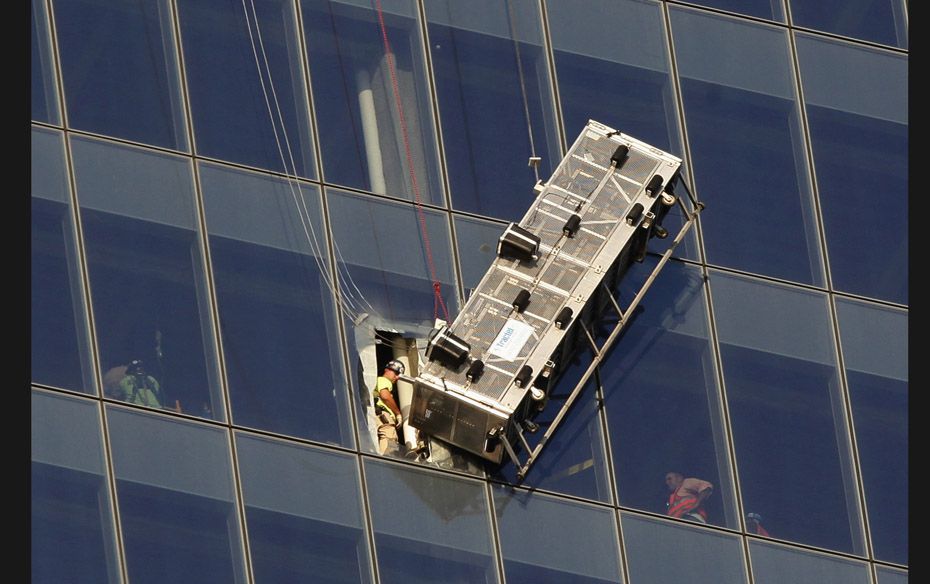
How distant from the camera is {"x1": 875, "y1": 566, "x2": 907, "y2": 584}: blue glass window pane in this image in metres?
43.4

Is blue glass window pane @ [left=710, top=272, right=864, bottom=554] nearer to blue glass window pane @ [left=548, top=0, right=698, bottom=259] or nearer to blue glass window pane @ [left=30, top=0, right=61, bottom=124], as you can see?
blue glass window pane @ [left=548, top=0, right=698, bottom=259]

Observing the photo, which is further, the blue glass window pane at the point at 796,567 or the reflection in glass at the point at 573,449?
the blue glass window pane at the point at 796,567

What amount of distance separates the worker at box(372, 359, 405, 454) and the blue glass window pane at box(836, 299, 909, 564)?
7.96 m

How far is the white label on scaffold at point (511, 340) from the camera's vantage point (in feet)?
135

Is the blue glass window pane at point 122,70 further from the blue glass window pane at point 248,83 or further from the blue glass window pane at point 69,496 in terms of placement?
the blue glass window pane at point 69,496

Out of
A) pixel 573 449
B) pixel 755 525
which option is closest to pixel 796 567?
pixel 755 525

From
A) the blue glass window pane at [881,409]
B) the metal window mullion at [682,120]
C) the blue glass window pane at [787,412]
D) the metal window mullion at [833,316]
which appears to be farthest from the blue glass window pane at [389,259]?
the blue glass window pane at [881,409]

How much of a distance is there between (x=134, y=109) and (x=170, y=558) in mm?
7570

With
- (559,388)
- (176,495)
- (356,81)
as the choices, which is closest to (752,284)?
(559,388)

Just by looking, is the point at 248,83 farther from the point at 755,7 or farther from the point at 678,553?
the point at 678,553

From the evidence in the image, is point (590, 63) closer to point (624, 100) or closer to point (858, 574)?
point (624, 100)

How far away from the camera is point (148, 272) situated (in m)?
42.0

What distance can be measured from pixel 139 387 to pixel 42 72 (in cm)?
567

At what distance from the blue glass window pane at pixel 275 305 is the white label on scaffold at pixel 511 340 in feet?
8.77
